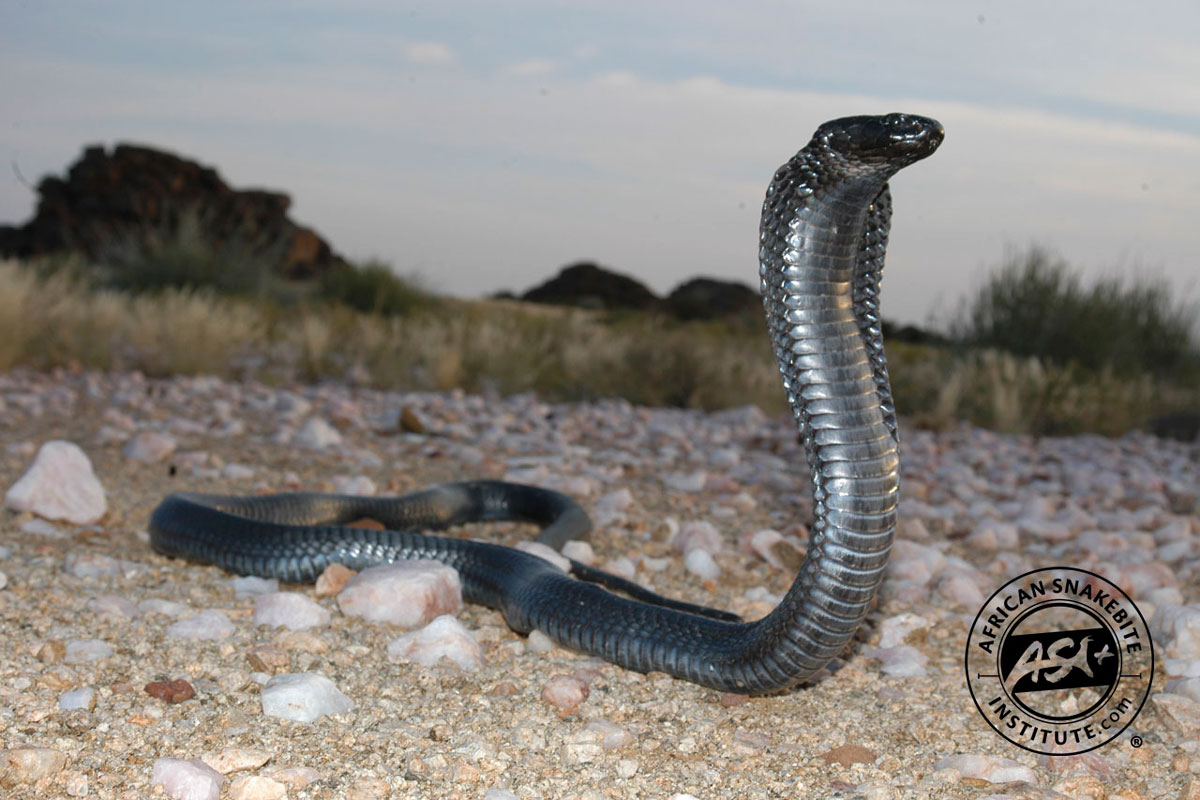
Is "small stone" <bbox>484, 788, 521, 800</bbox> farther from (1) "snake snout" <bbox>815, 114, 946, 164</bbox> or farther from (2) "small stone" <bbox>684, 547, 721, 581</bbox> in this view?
(2) "small stone" <bbox>684, 547, 721, 581</bbox>

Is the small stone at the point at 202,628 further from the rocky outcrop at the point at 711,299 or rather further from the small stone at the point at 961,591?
the rocky outcrop at the point at 711,299

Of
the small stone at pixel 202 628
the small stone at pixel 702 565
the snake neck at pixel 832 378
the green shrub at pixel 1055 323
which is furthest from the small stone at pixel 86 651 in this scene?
the green shrub at pixel 1055 323

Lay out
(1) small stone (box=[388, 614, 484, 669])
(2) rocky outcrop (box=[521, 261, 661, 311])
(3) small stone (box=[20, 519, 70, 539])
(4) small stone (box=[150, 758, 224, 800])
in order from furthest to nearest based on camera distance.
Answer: (2) rocky outcrop (box=[521, 261, 661, 311]), (3) small stone (box=[20, 519, 70, 539]), (1) small stone (box=[388, 614, 484, 669]), (4) small stone (box=[150, 758, 224, 800])

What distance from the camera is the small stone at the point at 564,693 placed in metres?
2.62

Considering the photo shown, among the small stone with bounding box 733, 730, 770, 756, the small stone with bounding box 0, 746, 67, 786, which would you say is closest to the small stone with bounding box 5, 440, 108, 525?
the small stone with bounding box 0, 746, 67, 786

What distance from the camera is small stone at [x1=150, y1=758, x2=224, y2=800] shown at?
6.89 feet

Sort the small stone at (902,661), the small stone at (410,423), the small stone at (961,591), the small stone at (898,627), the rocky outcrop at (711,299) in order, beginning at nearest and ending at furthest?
the small stone at (902,661)
the small stone at (898,627)
the small stone at (961,591)
the small stone at (410,423)
the rocky outcrop at (711,299)

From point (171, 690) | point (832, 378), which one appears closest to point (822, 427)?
point (832, 378)

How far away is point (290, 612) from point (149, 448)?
9.70 feet

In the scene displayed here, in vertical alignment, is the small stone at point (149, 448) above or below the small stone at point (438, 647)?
below

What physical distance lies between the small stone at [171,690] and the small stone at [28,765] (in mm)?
355

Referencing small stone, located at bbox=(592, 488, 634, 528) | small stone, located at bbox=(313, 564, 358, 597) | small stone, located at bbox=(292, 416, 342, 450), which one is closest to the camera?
small stone, located at bbox=(313, 564, 358, 597)

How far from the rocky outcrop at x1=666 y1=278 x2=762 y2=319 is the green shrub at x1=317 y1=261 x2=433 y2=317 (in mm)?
12944

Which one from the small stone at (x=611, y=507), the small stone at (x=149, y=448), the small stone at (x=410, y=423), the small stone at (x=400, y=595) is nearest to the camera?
the small stone at (x=400, y=595)
